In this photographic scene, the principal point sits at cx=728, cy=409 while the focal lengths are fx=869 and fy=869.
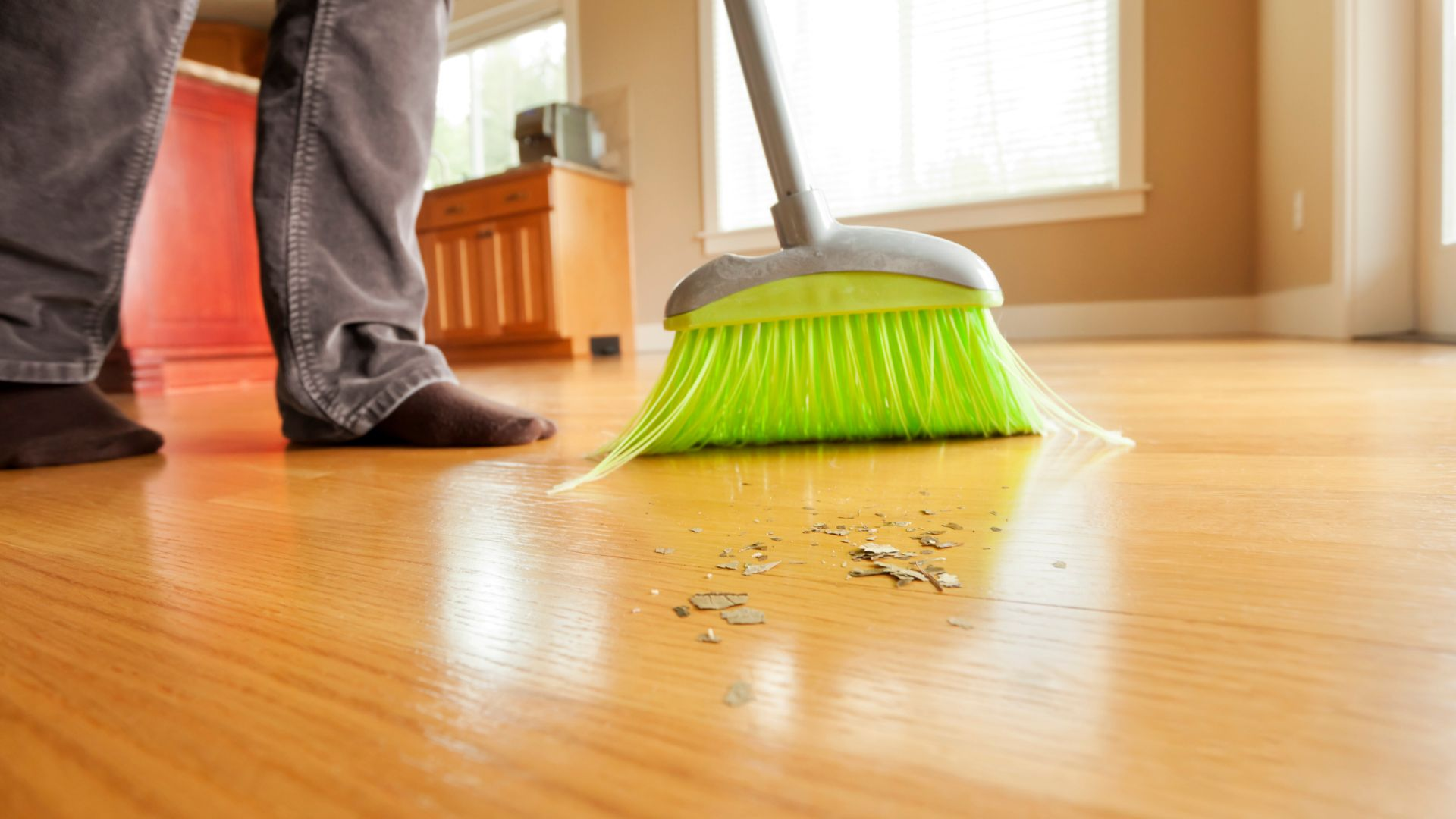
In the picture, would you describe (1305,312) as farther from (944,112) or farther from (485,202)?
(485,202)

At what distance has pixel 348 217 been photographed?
0.80 metres

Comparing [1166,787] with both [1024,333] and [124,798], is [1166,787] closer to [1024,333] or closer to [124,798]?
[124,798]

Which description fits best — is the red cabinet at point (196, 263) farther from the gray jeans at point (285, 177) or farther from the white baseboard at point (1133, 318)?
the white baseboard at point (1133, 318)

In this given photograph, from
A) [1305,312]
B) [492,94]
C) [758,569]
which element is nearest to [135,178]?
[758,569]

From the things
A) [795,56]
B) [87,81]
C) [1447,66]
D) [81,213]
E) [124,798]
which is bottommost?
[124,798]

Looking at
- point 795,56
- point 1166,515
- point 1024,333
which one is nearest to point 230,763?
point 1166,515

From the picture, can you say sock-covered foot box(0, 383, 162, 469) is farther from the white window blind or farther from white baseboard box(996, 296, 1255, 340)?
white baseboard box(996, 296, 1255, 340)

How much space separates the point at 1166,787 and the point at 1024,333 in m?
3.37

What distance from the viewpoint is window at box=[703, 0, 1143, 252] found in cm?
310

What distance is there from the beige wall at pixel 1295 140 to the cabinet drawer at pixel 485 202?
8.33 feet

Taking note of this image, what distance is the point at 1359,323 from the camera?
2123 mm

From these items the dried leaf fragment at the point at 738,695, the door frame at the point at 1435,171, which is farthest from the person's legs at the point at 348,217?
the door frame at the point at 1435,171

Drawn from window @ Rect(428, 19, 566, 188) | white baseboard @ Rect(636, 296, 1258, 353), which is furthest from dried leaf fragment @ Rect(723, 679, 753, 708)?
window @ Rect(428, 19, 566, 188)

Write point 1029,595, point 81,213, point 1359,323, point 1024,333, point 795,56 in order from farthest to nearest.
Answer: point 795,56
point 1024,333
point 1359,323
point 81,213
point 1029,595
